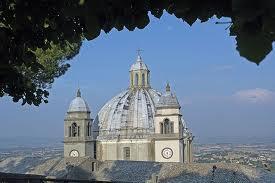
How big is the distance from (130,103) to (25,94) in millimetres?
40566

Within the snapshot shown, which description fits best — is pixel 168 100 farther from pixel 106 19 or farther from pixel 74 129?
pixel 106 19

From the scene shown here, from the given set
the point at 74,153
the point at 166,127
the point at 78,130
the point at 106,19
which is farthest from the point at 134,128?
the point at 106,19

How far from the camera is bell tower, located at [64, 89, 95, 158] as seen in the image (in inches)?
1721

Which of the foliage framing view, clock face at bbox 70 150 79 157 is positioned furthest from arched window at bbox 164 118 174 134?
the foliage framing view

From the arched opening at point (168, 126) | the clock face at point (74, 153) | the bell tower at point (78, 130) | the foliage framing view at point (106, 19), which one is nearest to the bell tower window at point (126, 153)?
the bell tower at point (78, 130)

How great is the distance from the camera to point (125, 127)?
45500 mm

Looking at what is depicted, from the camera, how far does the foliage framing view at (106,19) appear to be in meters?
1.64

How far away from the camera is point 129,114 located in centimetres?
4694

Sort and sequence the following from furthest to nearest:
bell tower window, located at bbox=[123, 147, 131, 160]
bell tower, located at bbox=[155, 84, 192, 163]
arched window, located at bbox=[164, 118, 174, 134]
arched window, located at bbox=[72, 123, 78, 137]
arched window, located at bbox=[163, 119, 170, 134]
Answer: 1. bell tower window, located at bbox=[123, 147, 131, 160]
2. arched window, located at bbox=[72, 123, 78, 137]
3. arched window, located at bbox=[163, 119, 170, 134]
4. arched window, located at bbox=[164, 118, 174, 134]
5. bell tower, located at bbox=[155, 84, 192, 163]

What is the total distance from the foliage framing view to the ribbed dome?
129 feet

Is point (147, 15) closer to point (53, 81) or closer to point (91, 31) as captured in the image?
point (91, 31)

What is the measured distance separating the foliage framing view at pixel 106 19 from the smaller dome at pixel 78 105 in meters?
37.8

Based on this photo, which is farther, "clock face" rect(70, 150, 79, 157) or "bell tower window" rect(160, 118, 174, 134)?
"clock face" rect(70, 150, 79, 157)

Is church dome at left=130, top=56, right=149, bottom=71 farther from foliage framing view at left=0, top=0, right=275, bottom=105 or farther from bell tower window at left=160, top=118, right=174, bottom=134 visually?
foliage framing view at left=0, top=0, right=275, bottom=105
